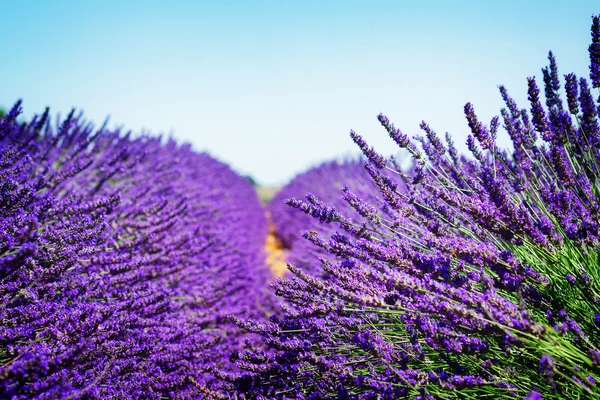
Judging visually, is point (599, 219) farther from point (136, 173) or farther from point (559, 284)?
point (136, 173)

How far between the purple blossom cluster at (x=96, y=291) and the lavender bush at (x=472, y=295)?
459 millimetres

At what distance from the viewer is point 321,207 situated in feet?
5.58

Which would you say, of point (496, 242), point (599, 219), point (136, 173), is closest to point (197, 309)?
point (136, 173)

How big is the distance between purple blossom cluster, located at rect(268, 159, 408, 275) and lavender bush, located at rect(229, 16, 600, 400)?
3cm

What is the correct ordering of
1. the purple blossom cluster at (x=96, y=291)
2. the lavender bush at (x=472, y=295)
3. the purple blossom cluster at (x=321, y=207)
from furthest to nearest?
the purple blossom cluster at (x=321, y=207) → the purple blossom cluster at (x=96, y=291) → the lavender bush at (x=472, y=295)

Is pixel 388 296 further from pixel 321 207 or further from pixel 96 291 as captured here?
pixel 96 291

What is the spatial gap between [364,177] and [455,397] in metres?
4.51

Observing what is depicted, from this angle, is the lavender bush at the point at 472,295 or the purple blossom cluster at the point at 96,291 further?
the purple blossom cluster at the point at 96,291

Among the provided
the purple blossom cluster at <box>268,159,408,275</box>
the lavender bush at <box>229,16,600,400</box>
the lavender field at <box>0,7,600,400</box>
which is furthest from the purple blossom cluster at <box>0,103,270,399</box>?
the purple blossom cluster at <box>268,159,408,275</box>

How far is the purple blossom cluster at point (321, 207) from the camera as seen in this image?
1.70 m

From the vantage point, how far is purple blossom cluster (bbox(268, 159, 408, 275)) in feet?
5.58

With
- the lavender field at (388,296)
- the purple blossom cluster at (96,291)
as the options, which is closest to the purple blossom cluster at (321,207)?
the lavender field at (388,296)

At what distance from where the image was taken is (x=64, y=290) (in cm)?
179

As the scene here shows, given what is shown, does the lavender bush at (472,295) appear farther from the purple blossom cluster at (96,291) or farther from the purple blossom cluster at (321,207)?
the purple blossom cluster at (96,291)
